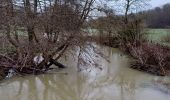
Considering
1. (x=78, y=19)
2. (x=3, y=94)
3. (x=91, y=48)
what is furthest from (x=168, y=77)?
(x=3, y=94)

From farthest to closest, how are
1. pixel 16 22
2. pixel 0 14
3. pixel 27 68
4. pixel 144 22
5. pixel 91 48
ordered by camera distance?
pixel 144 22 < pixel 91 48 < pixel 27 68 < pixel 16 22 < pixel 0 14

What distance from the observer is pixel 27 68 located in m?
10.8

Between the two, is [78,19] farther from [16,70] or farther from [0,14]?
[0,14]

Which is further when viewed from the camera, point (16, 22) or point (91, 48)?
point (91, 48)

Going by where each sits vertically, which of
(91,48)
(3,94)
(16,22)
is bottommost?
(3,94)

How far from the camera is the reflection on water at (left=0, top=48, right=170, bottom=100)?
27.6ft

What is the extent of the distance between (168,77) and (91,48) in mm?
2917

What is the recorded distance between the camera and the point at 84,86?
9648mm

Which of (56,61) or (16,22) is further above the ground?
(16,22)

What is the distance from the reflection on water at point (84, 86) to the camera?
8.42 metres

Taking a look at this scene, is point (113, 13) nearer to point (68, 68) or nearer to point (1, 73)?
point (68, 68)

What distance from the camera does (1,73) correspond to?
33.0ft

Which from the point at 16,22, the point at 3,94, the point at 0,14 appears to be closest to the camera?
the point at 0,14

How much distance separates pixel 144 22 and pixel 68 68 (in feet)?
27.3
